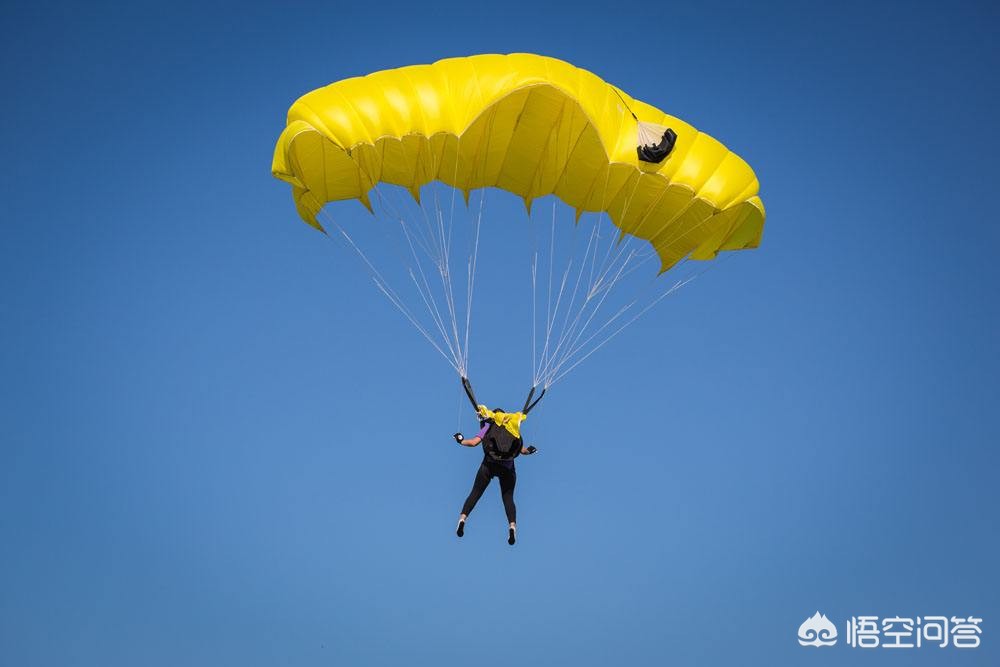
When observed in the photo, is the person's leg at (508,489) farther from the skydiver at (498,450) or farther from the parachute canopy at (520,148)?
the parachute canopy at (520,148)

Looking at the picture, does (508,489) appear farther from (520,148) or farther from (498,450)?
(520,148)

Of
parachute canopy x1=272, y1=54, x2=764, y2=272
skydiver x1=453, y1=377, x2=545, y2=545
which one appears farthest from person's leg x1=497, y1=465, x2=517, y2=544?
parachute canopy x1=272, y1=54, x2=764, y2=272

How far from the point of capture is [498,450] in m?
16.2

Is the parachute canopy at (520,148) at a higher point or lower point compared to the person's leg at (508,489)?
higher

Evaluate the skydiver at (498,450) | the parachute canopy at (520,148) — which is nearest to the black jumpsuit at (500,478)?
the skydiver at (498,450)

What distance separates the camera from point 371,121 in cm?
1647

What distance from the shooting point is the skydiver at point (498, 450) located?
53.2 ft

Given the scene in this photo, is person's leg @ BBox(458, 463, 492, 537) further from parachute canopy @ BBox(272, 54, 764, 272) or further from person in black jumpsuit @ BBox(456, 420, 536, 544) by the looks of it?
parachute canopy @ BBox(272, 54, 764, 272)

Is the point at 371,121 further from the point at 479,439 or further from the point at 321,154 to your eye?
the point at 479,439

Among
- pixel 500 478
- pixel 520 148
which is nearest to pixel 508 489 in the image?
pixel 500 478

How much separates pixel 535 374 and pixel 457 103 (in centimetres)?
393

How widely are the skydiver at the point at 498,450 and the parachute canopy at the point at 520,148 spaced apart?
3.43 metres

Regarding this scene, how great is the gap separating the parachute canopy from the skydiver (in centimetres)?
343

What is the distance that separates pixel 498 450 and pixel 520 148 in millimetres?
4575
